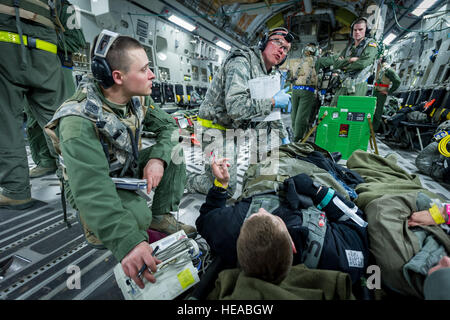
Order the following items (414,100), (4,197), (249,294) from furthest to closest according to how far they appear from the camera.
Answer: (414,100) → (4,197) → (249,294)

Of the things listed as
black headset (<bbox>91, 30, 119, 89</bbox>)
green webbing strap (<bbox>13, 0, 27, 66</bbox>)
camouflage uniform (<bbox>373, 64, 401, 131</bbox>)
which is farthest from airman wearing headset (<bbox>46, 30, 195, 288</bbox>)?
camouflage uniform (<bbox>373, 64, 401, 131</bbox>)

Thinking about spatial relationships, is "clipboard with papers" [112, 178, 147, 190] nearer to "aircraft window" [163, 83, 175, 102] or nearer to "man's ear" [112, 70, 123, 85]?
"man's ear" [112, 70, 123, 85]

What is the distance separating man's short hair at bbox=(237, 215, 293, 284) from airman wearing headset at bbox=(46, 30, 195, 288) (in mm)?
394

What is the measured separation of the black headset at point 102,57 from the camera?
0.96 meters

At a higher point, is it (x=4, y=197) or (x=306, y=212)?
(x=306, y=212)

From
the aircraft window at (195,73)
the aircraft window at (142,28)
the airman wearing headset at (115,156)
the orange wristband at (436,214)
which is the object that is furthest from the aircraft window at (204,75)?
the orange wristband at (436,214)

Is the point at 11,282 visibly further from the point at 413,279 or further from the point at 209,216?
the point at 413,279

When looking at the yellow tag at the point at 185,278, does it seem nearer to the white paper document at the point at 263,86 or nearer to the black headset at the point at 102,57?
the black headset at the point at 102,57

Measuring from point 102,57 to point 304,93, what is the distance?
161 inches

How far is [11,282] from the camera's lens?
3.69ft

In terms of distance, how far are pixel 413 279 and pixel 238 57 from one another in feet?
6.42

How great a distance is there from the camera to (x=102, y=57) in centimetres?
96
